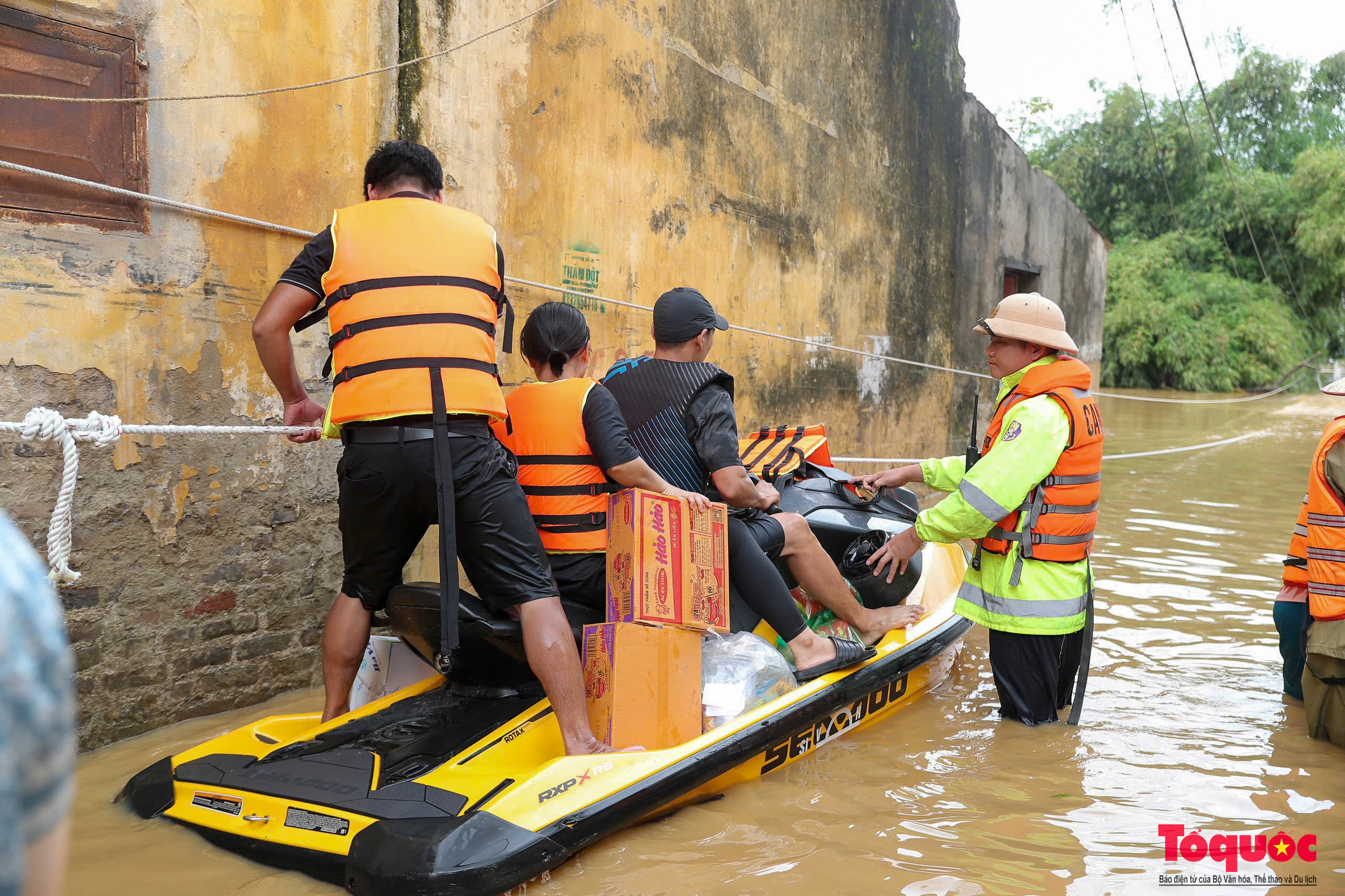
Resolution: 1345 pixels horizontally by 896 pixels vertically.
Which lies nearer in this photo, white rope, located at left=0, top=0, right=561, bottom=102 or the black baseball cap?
white rope, located at left=0, top=0, right=561, bottom=102

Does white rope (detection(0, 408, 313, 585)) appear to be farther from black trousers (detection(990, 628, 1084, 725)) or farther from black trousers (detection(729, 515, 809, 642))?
black trousers (detection(990, 628, 1084, 725))

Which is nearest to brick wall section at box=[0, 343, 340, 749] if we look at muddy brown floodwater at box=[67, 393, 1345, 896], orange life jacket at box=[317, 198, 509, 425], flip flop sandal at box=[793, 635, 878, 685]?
muddy brown floodwater at box=[67, 393, 1345, 896]

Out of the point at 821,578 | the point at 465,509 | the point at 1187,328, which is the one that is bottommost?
the point at 821,578

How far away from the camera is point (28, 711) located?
0.70 meters

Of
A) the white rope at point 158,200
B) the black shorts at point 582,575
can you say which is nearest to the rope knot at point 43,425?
the white rope at point 158,200

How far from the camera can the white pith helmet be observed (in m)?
3.86

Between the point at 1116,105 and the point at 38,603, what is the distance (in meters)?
35.3

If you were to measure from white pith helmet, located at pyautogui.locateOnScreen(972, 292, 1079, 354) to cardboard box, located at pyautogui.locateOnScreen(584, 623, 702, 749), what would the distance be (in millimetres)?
1749

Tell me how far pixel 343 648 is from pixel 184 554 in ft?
3.00

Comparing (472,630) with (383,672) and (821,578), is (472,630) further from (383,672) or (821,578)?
(821,578)

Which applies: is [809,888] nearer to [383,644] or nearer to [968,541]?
[383,644]

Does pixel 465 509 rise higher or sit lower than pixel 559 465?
lower

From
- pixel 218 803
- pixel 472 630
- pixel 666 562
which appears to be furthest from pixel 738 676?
pixel 218 803

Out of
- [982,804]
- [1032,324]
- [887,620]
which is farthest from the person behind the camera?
[887,620]
